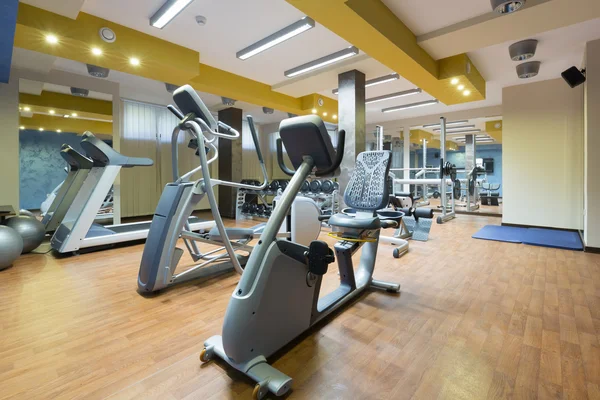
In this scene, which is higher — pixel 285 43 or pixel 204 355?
pixel 285 43

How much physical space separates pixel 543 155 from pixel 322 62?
432cm

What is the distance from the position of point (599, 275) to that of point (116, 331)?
4205mm

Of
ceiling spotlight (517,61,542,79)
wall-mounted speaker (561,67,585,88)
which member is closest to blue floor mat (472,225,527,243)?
wall-mounted speaker (561,67,585,88)

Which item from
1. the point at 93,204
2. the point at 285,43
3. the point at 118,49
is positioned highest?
the point at 285,43

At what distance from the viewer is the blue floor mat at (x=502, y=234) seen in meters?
4.48

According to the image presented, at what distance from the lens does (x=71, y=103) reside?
19.2 ft

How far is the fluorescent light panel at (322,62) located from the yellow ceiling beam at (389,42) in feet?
1.98

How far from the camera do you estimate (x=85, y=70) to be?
507 cm

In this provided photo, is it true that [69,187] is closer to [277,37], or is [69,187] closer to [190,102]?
[190,102]

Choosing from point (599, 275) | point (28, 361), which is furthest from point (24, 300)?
point (599, 275)

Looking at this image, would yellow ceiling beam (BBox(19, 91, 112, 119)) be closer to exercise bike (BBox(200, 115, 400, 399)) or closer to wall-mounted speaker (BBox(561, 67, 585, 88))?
exercise bike (BBox(200, 115, 400, 399))

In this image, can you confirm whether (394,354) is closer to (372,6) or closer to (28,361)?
(28,361)

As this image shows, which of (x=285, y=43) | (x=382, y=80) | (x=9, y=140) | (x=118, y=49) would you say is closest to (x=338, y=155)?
(x=285, y=43)

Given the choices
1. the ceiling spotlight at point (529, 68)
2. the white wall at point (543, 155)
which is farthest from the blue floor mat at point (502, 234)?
the ceiling spotlight at point (529, 68)
